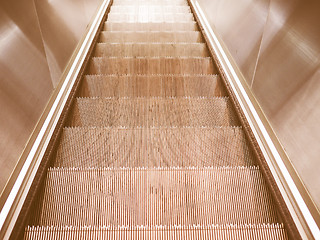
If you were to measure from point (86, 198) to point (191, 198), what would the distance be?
2.20 feet

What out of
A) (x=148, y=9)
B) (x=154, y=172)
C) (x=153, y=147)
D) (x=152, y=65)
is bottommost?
(x=148, y=9)

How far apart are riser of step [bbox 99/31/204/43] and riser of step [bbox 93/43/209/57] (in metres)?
0.48

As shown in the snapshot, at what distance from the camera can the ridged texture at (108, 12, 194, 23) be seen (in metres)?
5.73

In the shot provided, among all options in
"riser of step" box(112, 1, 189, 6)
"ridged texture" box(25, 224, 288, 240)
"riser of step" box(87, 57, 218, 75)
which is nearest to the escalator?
"ridged texture" box(25, 224, 288, 240)

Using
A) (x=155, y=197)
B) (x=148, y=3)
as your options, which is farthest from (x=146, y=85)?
(x=148, y=3)

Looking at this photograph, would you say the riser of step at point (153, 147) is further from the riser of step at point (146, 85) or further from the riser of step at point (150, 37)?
the riser of step at point (150, 37)

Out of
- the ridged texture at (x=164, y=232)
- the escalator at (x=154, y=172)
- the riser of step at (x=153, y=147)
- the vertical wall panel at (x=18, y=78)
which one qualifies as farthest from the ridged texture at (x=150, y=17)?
the ridged texture at (x=164, y=232)

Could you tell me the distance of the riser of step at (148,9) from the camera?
6.12m

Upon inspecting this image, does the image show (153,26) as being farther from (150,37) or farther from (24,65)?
(24,65)

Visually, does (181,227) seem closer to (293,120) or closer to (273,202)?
(273,202)

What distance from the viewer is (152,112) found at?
2771mm

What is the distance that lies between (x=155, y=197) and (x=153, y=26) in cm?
398

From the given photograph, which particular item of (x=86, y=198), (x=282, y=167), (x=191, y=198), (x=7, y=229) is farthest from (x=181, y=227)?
(x=7, y=229)

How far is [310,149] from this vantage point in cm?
170
